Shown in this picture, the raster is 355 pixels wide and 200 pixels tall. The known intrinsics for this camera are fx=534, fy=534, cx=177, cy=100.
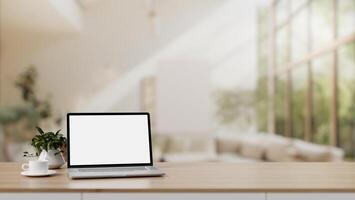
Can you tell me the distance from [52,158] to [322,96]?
5.04 meters

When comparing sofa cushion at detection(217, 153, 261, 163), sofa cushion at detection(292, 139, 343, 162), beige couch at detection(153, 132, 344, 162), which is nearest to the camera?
sofa cushion at detection(292, 139, 343, 162)

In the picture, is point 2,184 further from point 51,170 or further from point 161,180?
point 161,180

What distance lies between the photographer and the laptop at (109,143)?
2043 mm

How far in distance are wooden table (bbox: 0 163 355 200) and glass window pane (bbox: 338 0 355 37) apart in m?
4.12

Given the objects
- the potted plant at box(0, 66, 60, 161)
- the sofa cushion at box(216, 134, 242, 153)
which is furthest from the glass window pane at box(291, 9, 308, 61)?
the potted plant at box(0, 66, 60, 161)

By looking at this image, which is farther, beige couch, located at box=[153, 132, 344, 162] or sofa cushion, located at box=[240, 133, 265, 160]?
sofa cushion, located at box=[240, 133, 265, 160]

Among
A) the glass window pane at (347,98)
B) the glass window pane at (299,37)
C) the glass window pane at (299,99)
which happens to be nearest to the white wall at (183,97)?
the glass window pane at (299,99)

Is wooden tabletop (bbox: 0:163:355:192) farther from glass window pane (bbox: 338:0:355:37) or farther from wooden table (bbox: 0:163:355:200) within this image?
glass window pane (bbox: 338:0:355:37)

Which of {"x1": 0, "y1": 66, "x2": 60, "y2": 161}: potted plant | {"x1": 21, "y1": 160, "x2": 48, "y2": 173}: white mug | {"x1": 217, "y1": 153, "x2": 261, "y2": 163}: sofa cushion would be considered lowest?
{"x1": 217, "y1": 153, "x2": 261, "y2": 163}: sofa cushion

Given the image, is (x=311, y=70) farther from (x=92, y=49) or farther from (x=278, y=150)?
(x=92, y=49)

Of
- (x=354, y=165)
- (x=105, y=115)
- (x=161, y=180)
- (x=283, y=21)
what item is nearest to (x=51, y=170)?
(x=105, y=115)

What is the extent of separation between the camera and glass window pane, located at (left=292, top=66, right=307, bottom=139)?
7.36 metres

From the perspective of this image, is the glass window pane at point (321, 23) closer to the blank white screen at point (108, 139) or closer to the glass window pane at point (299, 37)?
the glass window pane at point (299, 37)

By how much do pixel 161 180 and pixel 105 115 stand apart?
1.33 feet
